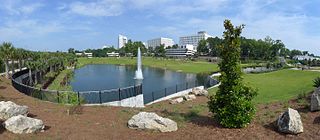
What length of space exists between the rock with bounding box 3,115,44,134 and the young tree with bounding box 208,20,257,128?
760cm

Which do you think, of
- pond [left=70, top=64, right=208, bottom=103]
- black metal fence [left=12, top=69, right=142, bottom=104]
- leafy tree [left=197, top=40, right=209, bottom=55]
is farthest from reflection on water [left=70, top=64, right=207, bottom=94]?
leafy tree [left=197, top=40, right=209, bottom=55]

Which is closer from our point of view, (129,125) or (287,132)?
(287,132)

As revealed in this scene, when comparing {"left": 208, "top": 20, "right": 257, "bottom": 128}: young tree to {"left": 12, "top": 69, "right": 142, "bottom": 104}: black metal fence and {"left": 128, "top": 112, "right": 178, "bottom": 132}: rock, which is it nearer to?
{"left": 128, "top": 112, "right": 178, "bottom": 132}: rock

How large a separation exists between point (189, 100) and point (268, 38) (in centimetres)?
11762

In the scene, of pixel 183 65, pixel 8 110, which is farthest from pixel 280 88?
pixel 183 65

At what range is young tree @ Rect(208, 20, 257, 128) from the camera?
12.8 metres

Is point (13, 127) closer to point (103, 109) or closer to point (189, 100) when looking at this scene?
point (103, 109)

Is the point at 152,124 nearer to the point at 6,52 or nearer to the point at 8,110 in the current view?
the point at 8,110

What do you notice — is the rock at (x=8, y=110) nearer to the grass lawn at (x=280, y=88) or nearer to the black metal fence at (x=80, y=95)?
the black metal fence at (x=80, y=95)

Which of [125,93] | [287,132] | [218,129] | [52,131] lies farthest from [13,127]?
[125,93]

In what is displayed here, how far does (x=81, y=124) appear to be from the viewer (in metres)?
13.5

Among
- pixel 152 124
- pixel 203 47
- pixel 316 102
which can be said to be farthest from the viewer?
pixel 203 47

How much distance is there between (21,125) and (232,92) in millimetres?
8583

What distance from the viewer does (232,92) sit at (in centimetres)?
1292
